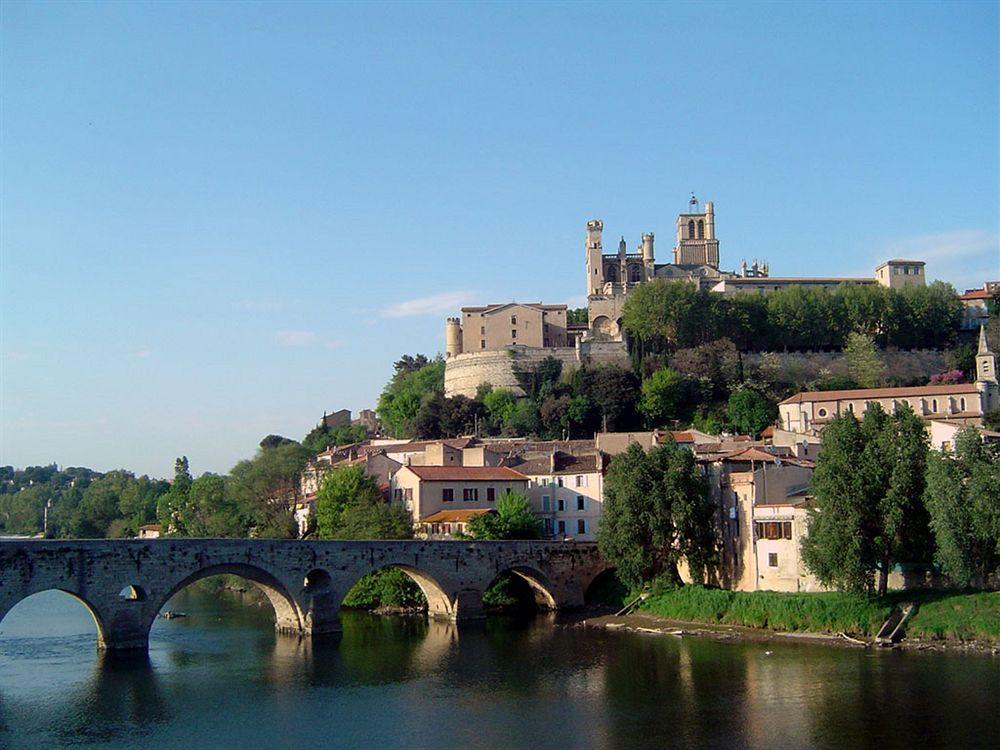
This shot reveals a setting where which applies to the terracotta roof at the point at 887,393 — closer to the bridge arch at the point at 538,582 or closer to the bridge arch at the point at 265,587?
the bridge arch at the point at 538,582

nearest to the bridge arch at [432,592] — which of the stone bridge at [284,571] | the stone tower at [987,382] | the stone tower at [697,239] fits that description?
the stone bridge at [284,571]

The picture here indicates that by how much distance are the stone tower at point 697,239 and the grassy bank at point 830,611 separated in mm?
80764

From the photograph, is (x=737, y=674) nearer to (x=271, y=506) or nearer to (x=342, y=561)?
(x=342, y=561)

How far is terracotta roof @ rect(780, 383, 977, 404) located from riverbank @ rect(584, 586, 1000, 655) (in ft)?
114

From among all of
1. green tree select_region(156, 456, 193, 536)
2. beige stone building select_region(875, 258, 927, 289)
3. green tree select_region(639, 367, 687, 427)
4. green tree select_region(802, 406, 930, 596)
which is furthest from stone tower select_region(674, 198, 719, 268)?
green tree select_region(802, 406, 930, 596)

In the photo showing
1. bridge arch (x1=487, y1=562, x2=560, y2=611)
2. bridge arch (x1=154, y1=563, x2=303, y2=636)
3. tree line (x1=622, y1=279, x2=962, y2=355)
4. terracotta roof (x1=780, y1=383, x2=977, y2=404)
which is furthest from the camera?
tree line (x1=622, y1=279, x2=962, y2=355)

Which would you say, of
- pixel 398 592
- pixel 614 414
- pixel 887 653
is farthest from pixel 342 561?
pixel 614 414

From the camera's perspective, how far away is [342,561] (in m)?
45.0

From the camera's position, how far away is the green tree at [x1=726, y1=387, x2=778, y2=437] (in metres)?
79.8

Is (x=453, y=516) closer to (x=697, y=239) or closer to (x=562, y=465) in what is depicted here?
(x=562, y=465)

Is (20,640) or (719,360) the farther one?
(719,360)

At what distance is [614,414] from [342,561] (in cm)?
4169

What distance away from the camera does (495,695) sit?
33.1m

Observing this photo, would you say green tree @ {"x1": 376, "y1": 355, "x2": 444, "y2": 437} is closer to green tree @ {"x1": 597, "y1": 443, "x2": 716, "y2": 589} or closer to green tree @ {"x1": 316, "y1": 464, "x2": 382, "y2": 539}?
green tree @ {"x1": 316, "y1": 464, "x2": 382, "y2": 539}
